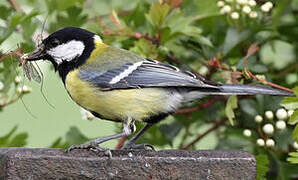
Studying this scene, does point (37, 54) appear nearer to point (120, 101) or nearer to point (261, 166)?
point (120, 101)

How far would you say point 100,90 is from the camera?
7.23 feet

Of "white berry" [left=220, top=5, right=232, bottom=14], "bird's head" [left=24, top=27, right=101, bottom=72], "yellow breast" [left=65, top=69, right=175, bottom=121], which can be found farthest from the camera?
"white berry" [left=220, top=5, right=232, bottom=14]

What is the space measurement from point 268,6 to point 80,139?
0.96 metres

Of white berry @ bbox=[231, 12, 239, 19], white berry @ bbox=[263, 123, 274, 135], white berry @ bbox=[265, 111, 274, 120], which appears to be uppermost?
white berry @ bbox=[231, 12, 239, 19]

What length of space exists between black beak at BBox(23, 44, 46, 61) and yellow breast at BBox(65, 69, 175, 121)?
0.15 meters

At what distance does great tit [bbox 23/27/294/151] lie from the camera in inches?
85.7

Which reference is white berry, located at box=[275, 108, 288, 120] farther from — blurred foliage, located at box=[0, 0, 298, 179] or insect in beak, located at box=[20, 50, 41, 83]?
insect in beak, located at box=[20, 50, 41, 83]

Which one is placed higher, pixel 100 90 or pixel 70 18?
pixel 70 18

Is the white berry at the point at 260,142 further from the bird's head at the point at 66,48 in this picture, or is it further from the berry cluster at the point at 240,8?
the bird's head at the point at 66,48

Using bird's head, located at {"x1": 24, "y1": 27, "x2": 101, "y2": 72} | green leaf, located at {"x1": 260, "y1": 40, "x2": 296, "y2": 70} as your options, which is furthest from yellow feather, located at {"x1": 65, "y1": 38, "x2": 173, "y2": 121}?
green leaf, located at {"x1": 260, "y1": 40, "x2": 296, "y2": 70}

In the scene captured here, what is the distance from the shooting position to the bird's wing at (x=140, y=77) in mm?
2211

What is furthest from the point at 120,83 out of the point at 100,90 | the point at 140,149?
the point at 140,149

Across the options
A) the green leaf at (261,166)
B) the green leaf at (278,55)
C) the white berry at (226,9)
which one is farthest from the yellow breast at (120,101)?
the green leaf at (278,55)

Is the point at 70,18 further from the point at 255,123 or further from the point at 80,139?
the point at 255,123
